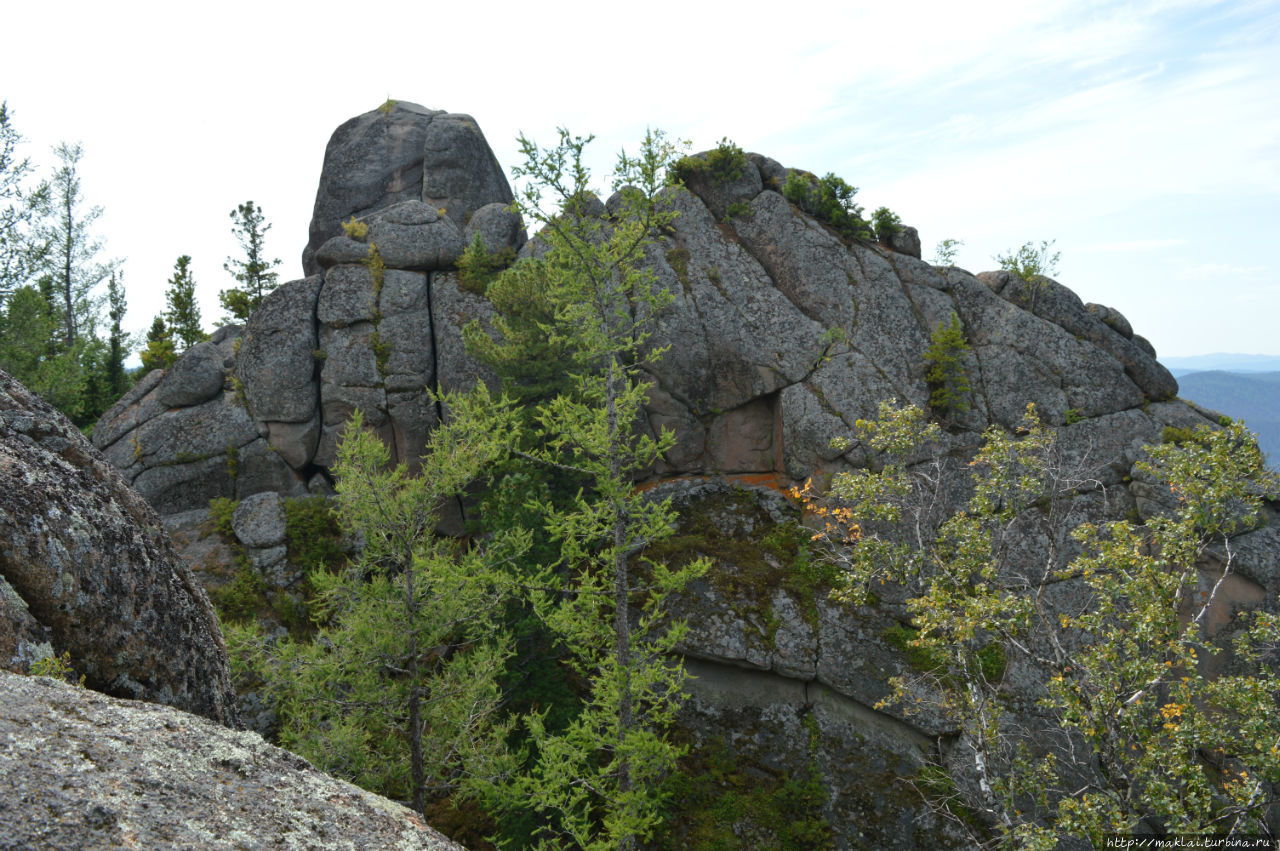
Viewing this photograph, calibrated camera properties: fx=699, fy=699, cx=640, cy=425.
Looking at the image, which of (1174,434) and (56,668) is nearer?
(56,668)

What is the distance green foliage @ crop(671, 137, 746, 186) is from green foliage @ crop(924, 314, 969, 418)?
11624mm

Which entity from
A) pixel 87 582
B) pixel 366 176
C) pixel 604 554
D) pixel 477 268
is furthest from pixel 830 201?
pixel 87 582

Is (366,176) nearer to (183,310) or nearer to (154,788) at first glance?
(183,310)

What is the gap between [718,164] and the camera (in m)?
32.3

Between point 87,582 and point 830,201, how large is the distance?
32079 millimetres

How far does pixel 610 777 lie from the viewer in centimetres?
1886

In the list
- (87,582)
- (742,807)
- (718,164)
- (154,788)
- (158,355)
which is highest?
(718,164)

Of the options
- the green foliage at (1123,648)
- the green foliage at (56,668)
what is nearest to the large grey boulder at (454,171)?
the green foliage at (1123,648)

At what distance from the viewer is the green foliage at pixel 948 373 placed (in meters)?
28.5

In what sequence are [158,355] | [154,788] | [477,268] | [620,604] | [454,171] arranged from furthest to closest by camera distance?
1. [454,171]
2. [158,355]
3. [477,268]
4. [620,604]
5. [154,788]

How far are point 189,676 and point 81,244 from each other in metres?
50.9

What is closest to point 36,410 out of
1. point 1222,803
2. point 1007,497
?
point 1007,497

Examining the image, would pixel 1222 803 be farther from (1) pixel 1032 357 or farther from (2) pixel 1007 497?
(1) pixel 1032 357

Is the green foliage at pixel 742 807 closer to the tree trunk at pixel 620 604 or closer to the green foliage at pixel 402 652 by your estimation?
the tree trunk at pixel 620 604
